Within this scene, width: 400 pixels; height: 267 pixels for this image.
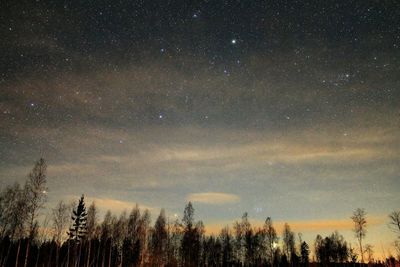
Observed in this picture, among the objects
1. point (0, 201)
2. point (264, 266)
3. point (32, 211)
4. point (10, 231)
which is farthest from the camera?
point (264, 266)

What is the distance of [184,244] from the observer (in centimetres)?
6744

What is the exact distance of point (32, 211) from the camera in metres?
30.8

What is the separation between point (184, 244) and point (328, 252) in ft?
172

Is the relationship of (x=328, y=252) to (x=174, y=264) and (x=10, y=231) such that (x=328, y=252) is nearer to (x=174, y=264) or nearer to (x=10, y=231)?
(x=174, y=264)

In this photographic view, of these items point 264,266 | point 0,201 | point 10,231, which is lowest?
point 264,266

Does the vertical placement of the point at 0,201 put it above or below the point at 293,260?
above

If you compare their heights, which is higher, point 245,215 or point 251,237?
point 245,215

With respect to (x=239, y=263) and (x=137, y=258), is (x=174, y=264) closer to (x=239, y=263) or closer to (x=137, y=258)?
(x=137, y=258)

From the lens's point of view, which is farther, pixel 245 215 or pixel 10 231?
pixel 245 215

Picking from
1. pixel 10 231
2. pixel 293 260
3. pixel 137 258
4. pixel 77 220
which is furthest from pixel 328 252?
pixel 10 231

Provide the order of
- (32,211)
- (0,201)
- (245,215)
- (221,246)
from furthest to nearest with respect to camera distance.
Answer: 1. (221,246)
2. (245,215)
3. (0,201)
4. (32,211)

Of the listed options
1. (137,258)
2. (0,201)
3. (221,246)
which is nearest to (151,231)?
(137,258)

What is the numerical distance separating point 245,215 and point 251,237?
5.30 meters

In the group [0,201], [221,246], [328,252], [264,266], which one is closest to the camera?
[0,201]
